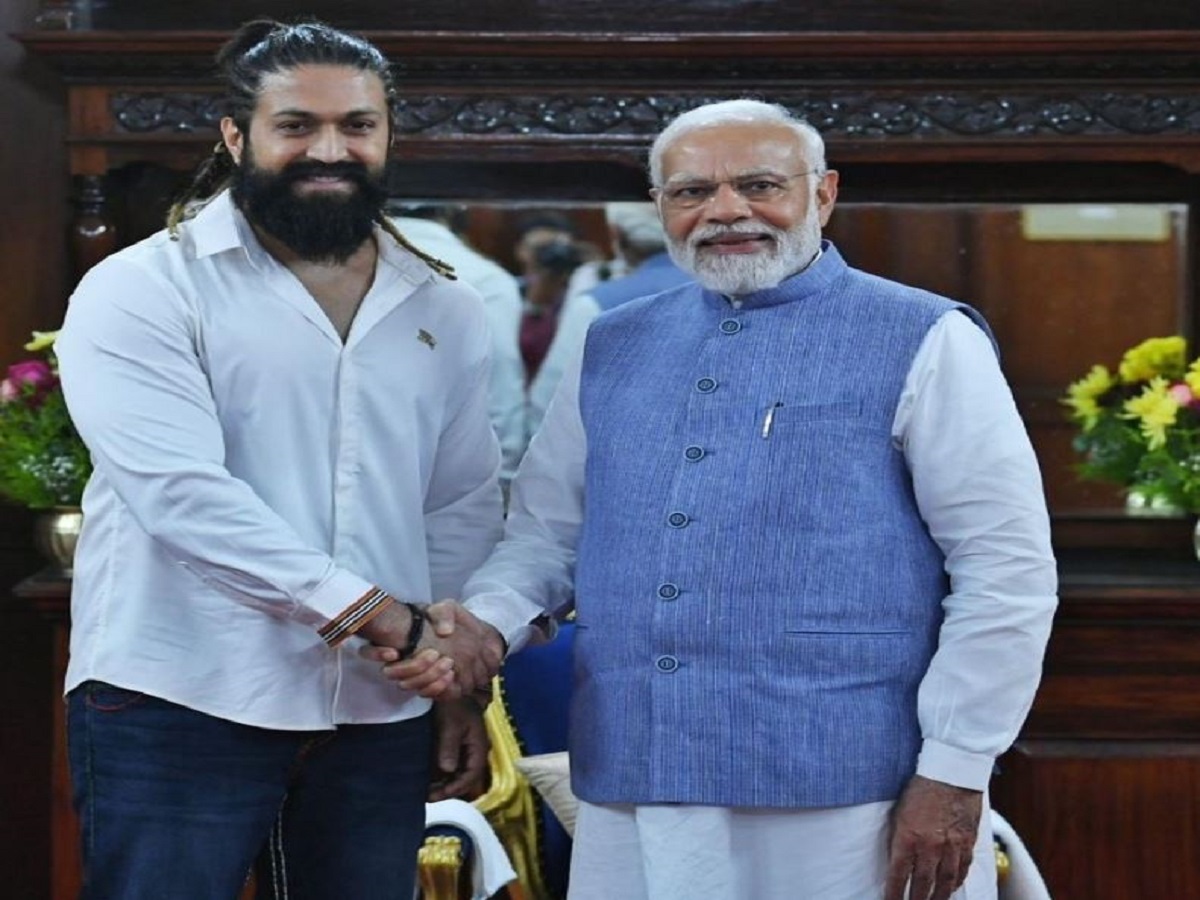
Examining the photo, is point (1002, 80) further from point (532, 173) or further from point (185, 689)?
point (185, 689)

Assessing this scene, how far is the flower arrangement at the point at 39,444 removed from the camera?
3570 millimetres

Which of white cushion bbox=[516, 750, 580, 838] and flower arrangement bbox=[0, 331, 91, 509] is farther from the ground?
flower arrangement bbox=[0, 331, 91, 509]

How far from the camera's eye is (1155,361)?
3.81 meters

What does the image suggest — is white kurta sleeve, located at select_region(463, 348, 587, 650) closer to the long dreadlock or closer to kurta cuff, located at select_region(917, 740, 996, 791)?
the long dreadlock

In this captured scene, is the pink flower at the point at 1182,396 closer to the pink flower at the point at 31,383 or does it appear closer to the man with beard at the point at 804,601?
the man with beard at the point at 804,601

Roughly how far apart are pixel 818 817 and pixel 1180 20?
2328 mm

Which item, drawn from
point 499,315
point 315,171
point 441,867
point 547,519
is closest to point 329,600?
point 547,519

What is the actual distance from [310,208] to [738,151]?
1.61ft

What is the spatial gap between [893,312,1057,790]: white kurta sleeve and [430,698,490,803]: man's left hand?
1.81 ft

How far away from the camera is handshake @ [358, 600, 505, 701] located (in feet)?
7.10

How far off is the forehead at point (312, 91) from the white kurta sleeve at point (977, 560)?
0.71 meters

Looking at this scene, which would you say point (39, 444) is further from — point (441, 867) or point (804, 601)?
point (804, 601)

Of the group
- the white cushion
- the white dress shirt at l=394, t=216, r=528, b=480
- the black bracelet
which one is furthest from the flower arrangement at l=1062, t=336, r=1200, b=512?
the black bracelet

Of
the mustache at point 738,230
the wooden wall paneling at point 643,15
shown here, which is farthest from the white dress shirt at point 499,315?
the mustache at point 738,230
